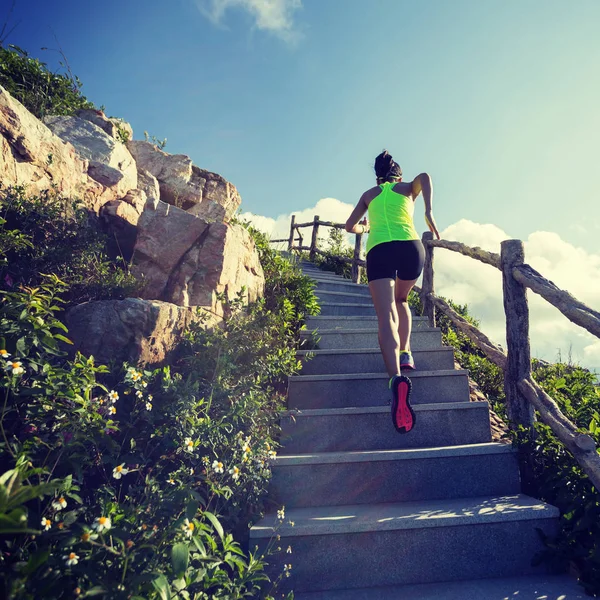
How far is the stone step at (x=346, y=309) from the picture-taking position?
5.71 meters

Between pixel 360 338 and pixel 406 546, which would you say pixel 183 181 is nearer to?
pixel 360 338

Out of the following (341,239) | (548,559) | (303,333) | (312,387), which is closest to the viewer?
(548,559)

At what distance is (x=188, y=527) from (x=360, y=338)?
3192mm

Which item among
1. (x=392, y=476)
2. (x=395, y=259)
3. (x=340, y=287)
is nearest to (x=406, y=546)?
(x=392, y=476)

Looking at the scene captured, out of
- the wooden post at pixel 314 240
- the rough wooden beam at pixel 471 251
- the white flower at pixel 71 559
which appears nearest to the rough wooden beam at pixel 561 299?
the rough wooden beam at pixel 471 251

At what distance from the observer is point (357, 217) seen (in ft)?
12.2

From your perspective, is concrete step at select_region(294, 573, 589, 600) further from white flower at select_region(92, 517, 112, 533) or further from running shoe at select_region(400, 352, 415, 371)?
running shoe at select_region(400, 352, 415, 371)

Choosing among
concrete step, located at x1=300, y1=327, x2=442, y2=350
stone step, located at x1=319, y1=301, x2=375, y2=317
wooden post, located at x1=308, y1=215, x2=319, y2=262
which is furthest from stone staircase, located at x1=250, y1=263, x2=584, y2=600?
wooden post, located at x1=308, y1=215, x2=319, y2=262

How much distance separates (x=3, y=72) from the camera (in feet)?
16.2

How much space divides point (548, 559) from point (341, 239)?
903 cm

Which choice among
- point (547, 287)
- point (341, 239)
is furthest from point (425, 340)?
point (341, 239)

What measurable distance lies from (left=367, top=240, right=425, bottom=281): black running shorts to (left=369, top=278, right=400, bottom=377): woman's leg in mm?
71

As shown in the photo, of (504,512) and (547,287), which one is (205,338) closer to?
(504,512)

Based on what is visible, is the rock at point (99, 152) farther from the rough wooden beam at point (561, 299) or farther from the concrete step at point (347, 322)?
the rough wooden beam at point (561, 299)
